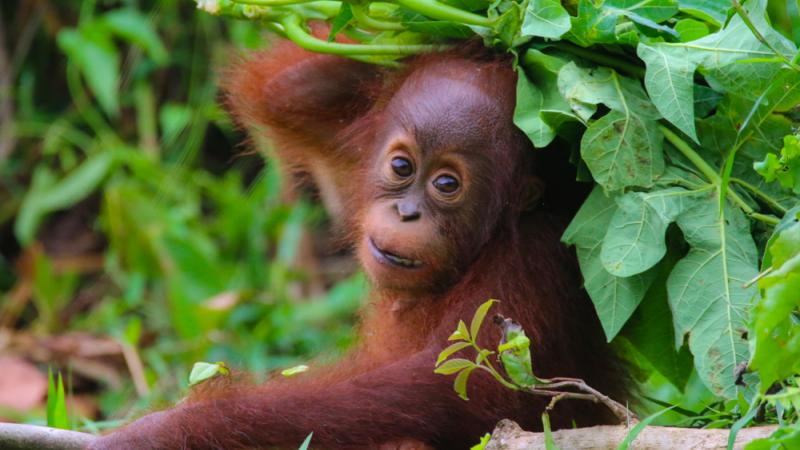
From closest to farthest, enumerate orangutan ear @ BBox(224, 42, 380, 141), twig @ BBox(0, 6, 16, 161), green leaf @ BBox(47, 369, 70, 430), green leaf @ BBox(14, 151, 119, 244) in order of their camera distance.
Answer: green leaf @ BBox(47, 369, 70, 430)
orangutan ear @ BBox(224, 42, 380, 141)
green leaf @ BBox(14, 151, 119, 244)
twig @ BBox(0, 6, 16, 161)

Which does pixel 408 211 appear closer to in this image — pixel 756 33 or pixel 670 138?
pixel 670 138

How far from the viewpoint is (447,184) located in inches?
132

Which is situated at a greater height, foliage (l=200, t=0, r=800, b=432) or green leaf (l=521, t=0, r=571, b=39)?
green leaf (l=521, t=0, r=571, b=39)

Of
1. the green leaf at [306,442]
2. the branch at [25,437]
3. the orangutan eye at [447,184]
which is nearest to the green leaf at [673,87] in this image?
the orangutan eye at [447,184]

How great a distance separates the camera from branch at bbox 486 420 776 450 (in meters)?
2.54

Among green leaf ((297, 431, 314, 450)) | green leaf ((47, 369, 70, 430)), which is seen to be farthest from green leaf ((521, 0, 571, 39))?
green leaf ((47, 369, 70, 430))

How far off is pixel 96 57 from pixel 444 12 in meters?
3.93

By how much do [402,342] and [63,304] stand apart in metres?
3.68

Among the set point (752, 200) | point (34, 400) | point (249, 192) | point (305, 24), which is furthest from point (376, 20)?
point (249, 192)

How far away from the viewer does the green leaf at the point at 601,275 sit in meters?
3.04

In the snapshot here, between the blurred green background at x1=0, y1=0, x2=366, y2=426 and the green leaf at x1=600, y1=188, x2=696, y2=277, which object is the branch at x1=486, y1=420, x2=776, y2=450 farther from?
the blurred green background at x1=0, y1=0, x2=366, y2=426

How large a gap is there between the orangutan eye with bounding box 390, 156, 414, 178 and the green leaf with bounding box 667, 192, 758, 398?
78cm

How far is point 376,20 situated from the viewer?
3510mm

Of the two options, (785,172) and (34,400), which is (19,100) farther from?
(785,172)
